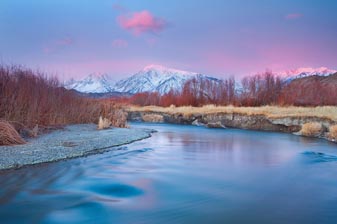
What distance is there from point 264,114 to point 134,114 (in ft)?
49.7

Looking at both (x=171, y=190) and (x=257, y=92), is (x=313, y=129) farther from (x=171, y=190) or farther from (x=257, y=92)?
(x=257, y=92)

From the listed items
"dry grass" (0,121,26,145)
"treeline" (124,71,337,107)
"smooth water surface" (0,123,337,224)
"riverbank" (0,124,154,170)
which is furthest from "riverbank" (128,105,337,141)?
"dry grass" (0,121,26,145)

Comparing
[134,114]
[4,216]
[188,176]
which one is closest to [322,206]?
[188,176]

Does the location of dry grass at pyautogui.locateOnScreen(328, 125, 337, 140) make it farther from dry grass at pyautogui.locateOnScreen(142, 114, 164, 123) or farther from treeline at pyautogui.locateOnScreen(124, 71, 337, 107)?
dry grass at pyautogui.locateOnScreen(142, 114, 164, 123)

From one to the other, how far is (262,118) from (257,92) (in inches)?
518

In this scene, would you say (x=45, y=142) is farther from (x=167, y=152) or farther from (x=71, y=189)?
(x=71, y=189)

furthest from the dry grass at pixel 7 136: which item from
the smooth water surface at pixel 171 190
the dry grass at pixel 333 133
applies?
the dry grass at pixel 333 133

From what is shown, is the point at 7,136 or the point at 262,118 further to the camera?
the point at 262,118

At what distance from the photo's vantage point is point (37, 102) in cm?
1331

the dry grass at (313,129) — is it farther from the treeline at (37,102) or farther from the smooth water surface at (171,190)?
the treeline at (37,102)

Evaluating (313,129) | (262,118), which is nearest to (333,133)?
(313,129)

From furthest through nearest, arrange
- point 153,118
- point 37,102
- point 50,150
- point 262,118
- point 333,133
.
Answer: point 153,118 < point 262,118 < point 333,133 < point 37,102 < point 50,150

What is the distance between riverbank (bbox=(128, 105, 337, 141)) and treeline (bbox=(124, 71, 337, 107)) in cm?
552

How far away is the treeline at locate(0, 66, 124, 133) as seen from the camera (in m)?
11.7
